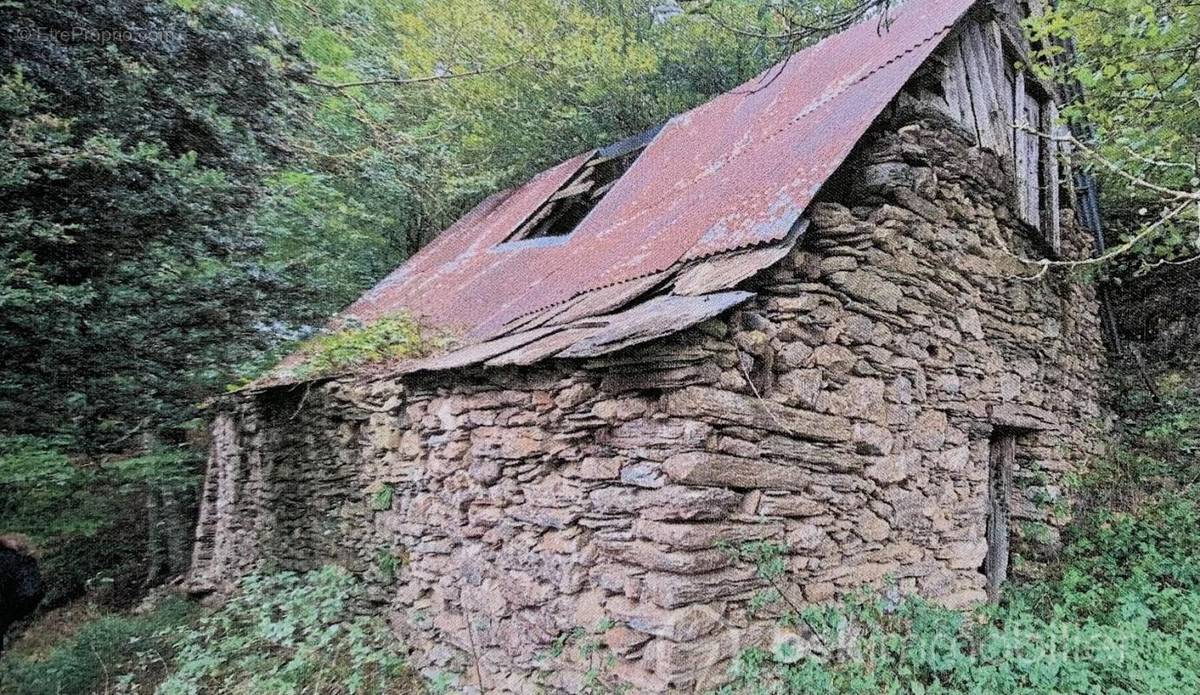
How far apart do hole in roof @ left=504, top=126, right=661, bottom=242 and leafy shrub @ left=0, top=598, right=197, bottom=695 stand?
5.10 metres

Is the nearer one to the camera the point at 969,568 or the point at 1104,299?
the point at 969,568

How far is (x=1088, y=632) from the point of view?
3703mm

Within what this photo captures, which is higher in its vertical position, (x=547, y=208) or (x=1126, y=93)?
(x=1126, y=93)

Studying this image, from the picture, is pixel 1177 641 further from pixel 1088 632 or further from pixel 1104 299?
pixel 1104 299

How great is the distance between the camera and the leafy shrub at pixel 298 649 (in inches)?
173

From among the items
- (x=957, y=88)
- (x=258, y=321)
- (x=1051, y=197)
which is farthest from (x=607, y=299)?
(x=1051, y=197)

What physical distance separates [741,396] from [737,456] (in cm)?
28

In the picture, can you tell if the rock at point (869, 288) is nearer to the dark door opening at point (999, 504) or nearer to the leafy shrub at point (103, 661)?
the dark door opening at point (999, 504)

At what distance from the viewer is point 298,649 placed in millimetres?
4699

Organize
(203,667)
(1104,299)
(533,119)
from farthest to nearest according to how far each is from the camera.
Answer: (533,119) → (1104,299) → (203,667)

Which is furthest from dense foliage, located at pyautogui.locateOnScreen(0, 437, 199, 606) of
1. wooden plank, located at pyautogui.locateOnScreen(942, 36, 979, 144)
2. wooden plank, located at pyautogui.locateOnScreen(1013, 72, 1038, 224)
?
wooden plank, located at pyautogui.locateOnScreen(1013, 72, 1038, 224)

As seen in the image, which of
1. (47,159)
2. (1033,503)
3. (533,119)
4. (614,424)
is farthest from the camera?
(533,119)

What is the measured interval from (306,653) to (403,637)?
2.16ft

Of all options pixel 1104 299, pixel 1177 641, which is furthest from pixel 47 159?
pixel 1104 299
